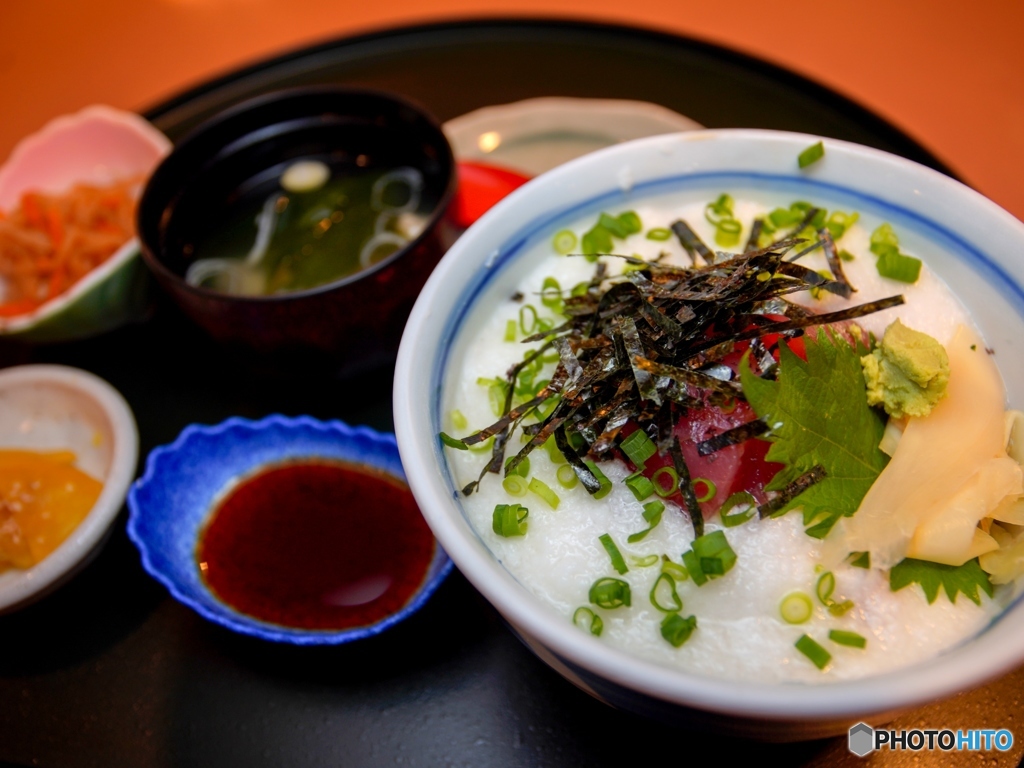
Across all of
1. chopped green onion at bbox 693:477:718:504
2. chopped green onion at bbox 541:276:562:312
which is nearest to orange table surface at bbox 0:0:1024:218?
chopped green onion at bbox 541:276:562:312

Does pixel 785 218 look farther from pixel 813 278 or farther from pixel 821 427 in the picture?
pixel 821 427

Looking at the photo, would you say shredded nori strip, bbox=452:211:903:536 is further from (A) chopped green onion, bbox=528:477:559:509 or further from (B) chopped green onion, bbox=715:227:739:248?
(B) chopped green onion, bbox=715:227:739:248

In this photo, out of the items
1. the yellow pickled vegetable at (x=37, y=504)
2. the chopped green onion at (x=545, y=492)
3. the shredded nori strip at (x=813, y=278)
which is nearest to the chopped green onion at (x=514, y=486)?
the chopped green onion at (x=545, y=492)

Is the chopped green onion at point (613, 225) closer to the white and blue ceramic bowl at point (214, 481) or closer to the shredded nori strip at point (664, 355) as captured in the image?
the shredded nori strip at point (664, 355)

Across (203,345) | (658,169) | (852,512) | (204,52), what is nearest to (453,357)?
(658,169)

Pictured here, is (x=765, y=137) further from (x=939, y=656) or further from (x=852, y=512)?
(x=939, y=656)
